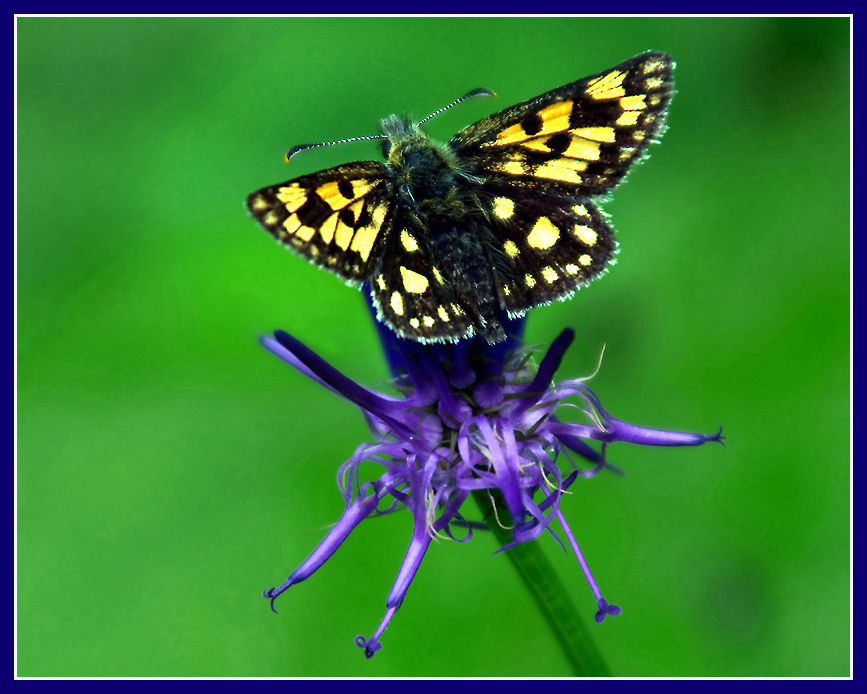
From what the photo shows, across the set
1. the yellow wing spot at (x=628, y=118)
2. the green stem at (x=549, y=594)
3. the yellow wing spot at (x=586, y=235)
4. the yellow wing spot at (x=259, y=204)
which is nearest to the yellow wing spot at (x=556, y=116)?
the yellow wing spot at (x=628, y=118)

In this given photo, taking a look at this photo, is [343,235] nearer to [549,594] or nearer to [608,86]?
[608,86]

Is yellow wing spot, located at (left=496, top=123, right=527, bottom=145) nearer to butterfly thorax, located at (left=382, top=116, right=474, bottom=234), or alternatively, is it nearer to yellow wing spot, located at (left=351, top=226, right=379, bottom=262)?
butterfly thorax, located at (left=382, top=116, right=474, bottom=234)

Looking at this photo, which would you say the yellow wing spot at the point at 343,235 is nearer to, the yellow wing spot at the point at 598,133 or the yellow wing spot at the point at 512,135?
the yellow wing spot at the point at 512,135

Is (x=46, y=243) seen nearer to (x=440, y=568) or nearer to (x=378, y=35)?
(x=378, y=35)

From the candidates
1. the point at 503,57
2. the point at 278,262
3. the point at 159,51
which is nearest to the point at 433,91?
the point at 503,57

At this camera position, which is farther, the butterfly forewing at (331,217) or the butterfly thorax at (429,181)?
the butterfly thorax at (429,181)

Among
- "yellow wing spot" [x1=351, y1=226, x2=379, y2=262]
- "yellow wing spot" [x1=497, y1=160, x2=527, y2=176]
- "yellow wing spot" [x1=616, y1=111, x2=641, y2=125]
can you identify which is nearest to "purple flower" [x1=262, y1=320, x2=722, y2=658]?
"yellow wing spot" [x1=351, y1=226, x2=379, y2=262]
